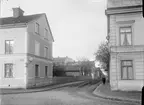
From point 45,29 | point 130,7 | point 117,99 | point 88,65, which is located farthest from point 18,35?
point 88,65

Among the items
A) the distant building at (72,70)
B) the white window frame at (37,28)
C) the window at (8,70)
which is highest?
the white window frame at (37,28)

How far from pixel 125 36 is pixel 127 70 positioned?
2972mm

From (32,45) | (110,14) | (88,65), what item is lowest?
(88,65)

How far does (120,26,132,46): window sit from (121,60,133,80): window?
1.66m

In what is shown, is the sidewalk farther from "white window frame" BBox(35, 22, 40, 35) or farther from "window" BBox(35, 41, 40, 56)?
"white window frame" BBox(35, 22, 40, 35)

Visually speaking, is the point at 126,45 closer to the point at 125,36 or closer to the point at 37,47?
the point at 125,36

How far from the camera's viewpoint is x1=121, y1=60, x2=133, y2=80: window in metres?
16.2

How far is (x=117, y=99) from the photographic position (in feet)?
40.2

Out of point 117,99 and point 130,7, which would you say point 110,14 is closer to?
point 130,7

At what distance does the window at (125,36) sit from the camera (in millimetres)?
16305

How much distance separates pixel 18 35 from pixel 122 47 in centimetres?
1262

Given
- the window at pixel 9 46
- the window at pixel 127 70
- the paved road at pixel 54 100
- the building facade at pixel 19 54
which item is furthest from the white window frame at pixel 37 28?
the window at pixel 127 70

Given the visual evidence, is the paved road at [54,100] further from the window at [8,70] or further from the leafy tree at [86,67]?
the leafy tree at [86,67]

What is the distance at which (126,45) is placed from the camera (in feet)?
53.3
